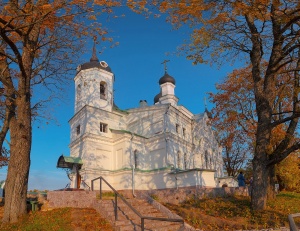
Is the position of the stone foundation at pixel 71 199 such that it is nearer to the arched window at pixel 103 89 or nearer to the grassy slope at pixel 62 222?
the grassy slope at pixel 62 222

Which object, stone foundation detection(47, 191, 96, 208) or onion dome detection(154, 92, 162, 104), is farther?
onion dome detection(154, 92, 162, 104)

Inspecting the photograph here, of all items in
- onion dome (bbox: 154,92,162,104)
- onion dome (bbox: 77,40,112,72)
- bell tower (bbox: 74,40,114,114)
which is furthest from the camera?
onion dome (bbox: 154,92,162,104)

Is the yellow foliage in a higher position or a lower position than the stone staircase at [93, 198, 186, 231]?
higher

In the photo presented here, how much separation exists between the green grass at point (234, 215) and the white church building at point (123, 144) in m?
10.7

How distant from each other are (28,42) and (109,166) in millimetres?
16834

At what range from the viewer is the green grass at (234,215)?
32.8 feet

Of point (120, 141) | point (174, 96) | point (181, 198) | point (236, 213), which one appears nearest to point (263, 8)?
point (236, 213)

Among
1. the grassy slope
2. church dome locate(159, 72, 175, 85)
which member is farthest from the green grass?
church dome locate(159, 72, 175, 85)

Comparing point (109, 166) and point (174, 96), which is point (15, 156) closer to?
point (109, 166)

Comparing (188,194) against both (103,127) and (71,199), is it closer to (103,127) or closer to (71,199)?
(71,199)

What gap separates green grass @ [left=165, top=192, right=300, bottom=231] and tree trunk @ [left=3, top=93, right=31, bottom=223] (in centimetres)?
574

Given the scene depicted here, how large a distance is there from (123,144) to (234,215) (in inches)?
625

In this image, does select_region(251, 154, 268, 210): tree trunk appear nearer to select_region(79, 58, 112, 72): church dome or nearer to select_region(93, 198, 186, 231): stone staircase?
select_region(93, 198, 186, 231): stone staircase

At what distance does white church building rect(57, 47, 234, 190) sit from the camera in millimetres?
24511
